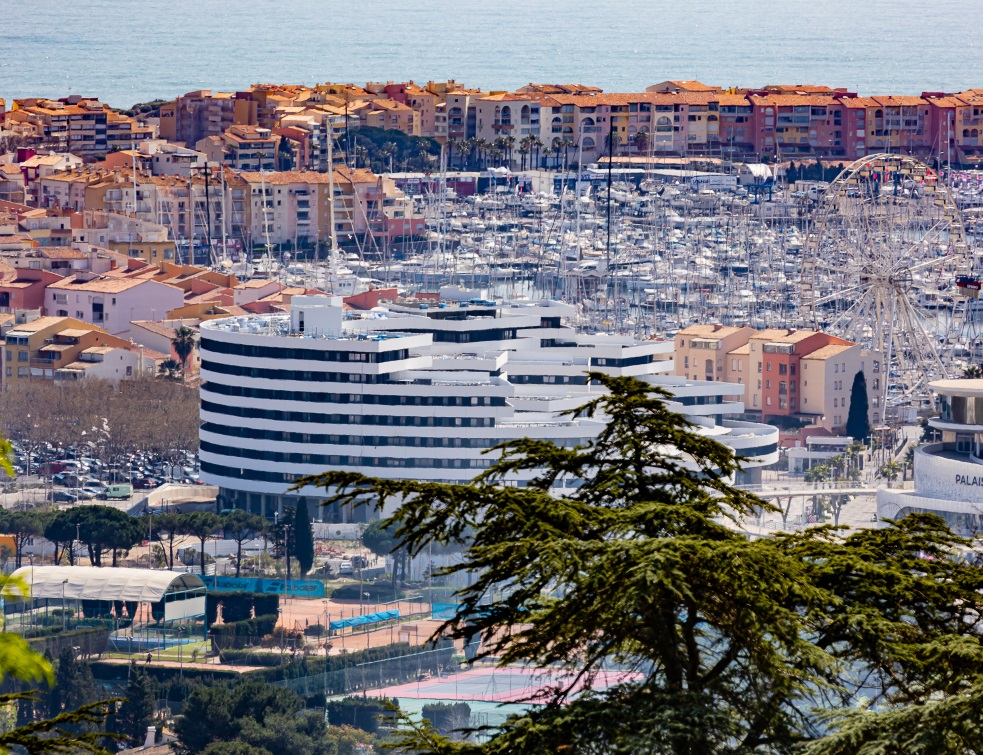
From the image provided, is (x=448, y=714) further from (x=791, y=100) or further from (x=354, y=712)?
(x=791, y=100)

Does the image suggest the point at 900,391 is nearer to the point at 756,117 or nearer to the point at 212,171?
the point at 212,171

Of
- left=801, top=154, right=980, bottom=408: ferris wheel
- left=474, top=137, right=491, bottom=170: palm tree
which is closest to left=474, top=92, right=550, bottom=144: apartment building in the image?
left=474, top=137, right=491, bottom=170: palm tree

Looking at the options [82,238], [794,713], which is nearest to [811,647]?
[794,713]

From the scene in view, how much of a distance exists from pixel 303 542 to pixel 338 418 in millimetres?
10359

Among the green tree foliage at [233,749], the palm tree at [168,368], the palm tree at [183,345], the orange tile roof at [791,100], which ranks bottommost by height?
the green tree foliage at [233,749]

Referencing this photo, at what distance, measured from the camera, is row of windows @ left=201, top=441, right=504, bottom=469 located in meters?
57.0

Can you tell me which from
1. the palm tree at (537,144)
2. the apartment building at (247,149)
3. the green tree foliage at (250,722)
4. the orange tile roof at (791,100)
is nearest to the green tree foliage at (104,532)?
the green tree foliage at (250,722)

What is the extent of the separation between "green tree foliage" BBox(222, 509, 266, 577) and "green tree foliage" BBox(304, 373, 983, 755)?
39.5 m

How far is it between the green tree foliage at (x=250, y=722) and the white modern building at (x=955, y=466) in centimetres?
1189

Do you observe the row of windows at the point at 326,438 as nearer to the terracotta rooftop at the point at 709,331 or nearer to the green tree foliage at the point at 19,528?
the green tree foliage at the point at 19,528

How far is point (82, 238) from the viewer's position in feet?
293

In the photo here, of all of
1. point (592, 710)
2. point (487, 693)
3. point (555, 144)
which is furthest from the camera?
point (555, 144)

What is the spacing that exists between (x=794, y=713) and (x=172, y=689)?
1139 inches

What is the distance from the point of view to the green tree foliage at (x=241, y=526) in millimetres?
49938
